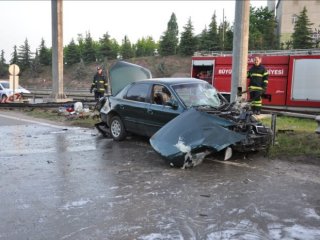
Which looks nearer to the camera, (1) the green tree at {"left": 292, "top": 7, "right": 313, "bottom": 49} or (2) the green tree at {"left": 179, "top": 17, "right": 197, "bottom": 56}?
(1) the green tree at {"left": 292, "top": 7, "right": 313, "bottom": 49}

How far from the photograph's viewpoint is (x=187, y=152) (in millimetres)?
7539

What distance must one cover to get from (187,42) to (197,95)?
53.7 meters

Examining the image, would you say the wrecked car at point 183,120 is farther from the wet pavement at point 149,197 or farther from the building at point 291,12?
the building at point 291,12

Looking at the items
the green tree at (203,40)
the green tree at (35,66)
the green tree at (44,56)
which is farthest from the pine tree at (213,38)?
the green tree at (44,56)

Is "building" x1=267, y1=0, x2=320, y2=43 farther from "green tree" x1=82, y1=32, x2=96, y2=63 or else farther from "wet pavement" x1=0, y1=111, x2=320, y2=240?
"wet pavement" x1=0, y1=111, x2=320, y2=240

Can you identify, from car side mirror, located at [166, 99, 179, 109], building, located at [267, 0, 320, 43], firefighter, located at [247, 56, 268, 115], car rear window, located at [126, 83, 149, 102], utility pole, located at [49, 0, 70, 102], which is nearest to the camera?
car side mirror, located at [166, 99, 179, 109]

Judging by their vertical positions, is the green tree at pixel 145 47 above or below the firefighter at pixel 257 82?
above

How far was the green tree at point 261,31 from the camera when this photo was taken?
57.2m

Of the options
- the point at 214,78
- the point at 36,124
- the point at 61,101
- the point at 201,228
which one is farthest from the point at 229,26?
the point at 201,228

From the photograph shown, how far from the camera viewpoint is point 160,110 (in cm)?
938

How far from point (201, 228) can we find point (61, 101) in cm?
1711

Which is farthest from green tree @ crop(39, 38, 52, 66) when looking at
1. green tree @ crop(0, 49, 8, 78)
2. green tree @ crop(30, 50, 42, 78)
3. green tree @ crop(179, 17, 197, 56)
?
green tree @ crop(179, 17, 197, 56)

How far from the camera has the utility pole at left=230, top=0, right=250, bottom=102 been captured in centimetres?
1310

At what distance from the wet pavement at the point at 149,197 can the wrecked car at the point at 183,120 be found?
0.36 m
